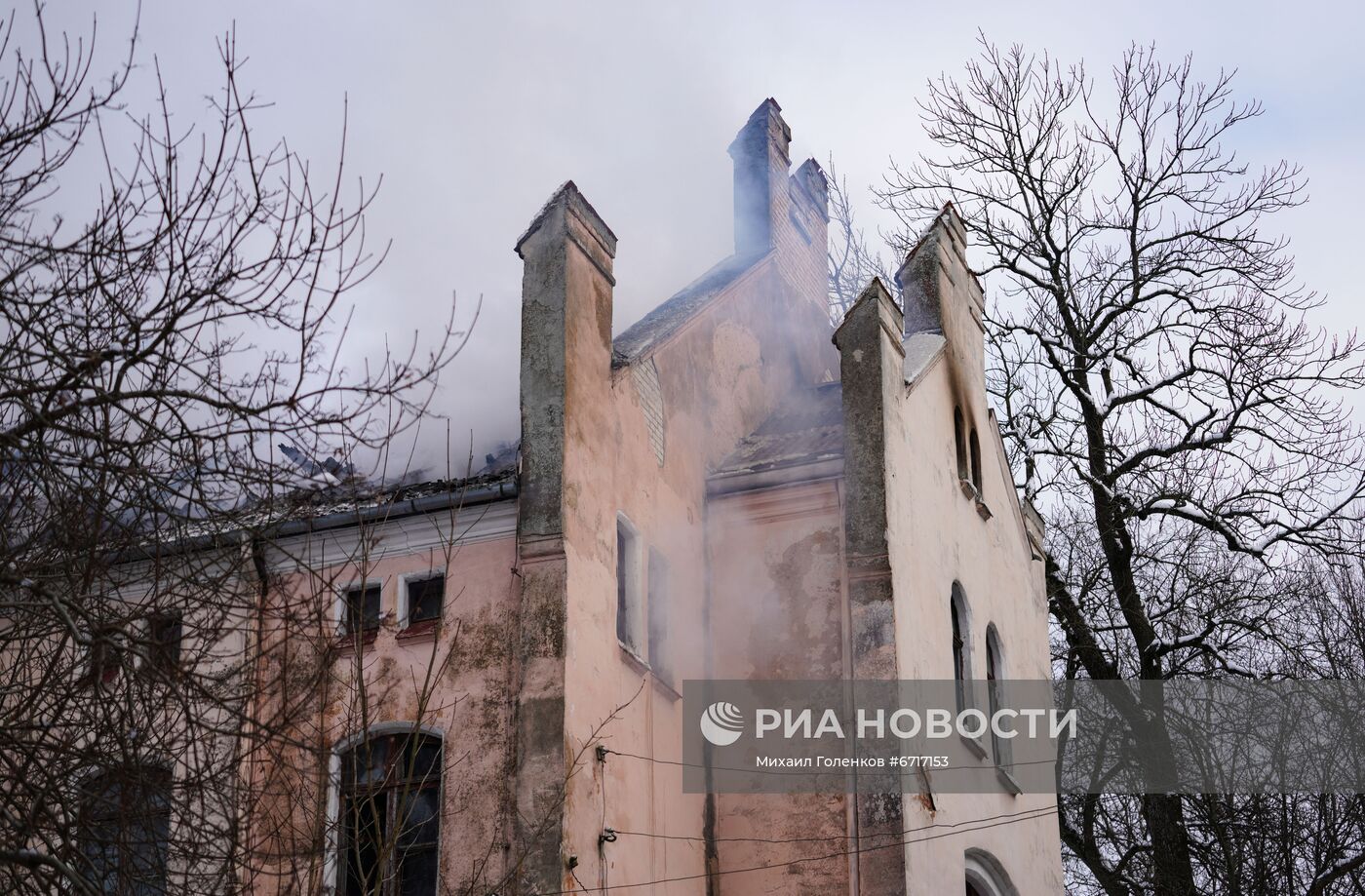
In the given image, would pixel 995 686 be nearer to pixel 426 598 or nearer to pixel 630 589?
pixel 630 589

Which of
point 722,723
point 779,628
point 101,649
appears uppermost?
point 779,628

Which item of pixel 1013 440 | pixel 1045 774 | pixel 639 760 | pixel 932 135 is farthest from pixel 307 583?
pixel 932 135

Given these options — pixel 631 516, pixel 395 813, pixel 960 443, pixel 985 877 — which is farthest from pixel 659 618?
pixel 960 443

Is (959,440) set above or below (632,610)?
above

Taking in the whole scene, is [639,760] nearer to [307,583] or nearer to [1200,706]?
[307,583]

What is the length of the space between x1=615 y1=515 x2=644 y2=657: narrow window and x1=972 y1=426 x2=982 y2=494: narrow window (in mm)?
6160

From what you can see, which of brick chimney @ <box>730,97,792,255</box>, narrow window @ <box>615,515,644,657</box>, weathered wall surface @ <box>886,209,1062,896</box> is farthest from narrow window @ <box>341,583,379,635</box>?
brick chimney @ <box>730,97,792,255</box>

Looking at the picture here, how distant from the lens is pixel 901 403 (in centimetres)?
1700

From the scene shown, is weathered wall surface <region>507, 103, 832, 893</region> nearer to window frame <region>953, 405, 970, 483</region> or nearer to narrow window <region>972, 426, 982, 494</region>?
window frame <region>953, 405, 970, 483</region>

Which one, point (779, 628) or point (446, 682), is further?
point (779, 628)

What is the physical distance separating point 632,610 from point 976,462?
6709 millimetres

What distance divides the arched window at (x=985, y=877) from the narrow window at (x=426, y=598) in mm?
6425

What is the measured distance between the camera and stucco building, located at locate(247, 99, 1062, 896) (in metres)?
13.8

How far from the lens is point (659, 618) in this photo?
16.1 m
